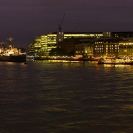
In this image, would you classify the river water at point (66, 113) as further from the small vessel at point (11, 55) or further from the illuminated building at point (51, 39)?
the illuminated building at point (51, 39)

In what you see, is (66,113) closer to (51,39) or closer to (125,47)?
(125,47)

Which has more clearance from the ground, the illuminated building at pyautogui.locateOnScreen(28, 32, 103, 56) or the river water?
the illuminated building at pyautogui.locateOnScreen(28, 32, 103, 56)

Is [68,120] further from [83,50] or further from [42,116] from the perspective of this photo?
[83,50]

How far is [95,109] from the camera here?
11.5 m

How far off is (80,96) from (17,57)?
7387 cm

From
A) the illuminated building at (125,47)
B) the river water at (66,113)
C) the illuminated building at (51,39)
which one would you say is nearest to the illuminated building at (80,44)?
the illuminated building at (51,39)

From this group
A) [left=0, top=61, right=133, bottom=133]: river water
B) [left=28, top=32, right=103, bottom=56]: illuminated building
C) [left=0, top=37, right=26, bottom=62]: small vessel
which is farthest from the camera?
[left=28, top=32, right=103, bottom=56]: illuminated building

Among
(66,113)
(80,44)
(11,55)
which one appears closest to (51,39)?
(80,44)

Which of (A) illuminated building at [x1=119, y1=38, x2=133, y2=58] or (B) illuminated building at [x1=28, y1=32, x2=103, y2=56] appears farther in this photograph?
(B) illuminated building at [x1=28, y1=32, x2=103, y2=56]

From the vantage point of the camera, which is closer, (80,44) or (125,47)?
(125,47)

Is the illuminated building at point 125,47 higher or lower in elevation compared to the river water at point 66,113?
higher

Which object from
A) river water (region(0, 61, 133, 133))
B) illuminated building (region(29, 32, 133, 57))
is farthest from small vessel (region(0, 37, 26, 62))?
river water (region(0, 61, 133, 133))

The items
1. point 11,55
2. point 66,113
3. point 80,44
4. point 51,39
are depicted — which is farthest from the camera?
point 51,39

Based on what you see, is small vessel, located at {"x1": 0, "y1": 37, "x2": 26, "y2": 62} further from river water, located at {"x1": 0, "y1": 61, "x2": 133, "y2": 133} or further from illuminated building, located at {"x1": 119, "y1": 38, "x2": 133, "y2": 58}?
river water, located at {"x1": 0, "y1": 61, "x2": 133, "y2": 133}
